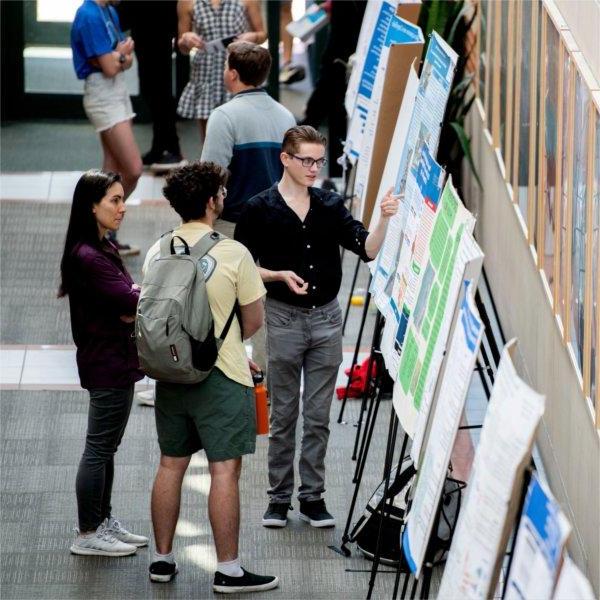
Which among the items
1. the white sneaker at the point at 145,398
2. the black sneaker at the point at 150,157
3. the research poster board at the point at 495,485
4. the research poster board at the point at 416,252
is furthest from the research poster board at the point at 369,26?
the research poster board at the point at 495,485

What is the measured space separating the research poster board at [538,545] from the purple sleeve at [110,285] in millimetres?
2317

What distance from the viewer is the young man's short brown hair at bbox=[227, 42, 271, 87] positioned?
6.16 metres

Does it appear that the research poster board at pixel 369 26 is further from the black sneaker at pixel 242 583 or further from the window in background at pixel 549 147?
the black sneaker at pixel 242 583

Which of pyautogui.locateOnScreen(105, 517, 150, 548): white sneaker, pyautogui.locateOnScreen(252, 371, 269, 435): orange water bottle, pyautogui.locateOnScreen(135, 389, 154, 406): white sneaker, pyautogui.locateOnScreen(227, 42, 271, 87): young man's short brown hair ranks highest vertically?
pyautogui.locateOnScreen(227, 42, 271, 87): young man's short brown hair

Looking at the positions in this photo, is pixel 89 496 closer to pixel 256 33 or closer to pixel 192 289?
pixel 192 289

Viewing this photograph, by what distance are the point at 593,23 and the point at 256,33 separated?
4836 mm

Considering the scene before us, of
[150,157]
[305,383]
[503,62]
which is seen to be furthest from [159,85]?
[305,383]

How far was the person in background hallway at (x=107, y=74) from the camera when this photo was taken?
27.8ft

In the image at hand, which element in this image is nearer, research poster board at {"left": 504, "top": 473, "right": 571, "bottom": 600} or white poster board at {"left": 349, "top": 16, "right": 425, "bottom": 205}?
research poster board at {"left": 504, "top": 473, "right": 571, "bottom": 600}

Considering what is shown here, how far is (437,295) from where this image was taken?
385 cm

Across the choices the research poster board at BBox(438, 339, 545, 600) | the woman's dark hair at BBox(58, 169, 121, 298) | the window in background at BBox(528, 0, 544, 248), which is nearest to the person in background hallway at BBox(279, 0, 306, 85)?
the window in background at BBox(528, 0, 544, 248)

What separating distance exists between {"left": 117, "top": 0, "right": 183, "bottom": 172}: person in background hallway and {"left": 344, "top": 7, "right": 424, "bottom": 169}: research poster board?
12.0 ft

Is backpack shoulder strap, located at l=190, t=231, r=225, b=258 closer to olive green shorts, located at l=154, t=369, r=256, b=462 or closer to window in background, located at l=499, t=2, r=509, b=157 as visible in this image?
olive green shorts, located at l=154, t=369, r=256, b=462

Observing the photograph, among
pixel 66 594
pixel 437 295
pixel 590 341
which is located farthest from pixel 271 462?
pixel 437 295
